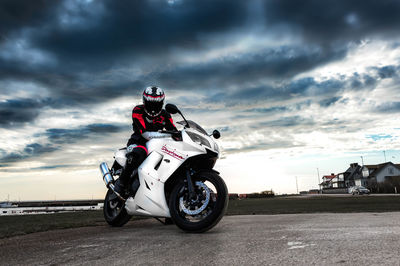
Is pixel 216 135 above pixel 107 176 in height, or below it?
above

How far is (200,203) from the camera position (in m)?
4.79

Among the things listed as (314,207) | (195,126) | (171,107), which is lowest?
(314,207)

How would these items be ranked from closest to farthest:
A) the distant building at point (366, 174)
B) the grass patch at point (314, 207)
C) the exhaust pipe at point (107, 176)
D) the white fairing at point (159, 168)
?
the white fairing at point (159, 168) → the exhaust pipe at point (107, 176) → the grass patch at point (314, 207) → the distant building at point (366, 174)

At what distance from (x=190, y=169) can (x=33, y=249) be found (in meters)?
2.23

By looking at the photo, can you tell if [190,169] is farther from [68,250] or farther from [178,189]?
[68,250]

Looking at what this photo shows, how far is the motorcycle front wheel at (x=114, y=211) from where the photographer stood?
6402 mm

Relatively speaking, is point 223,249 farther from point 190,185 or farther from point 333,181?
point 333,181

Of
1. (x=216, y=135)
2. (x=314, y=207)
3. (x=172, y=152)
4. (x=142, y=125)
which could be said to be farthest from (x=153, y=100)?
(x=314, y=207)

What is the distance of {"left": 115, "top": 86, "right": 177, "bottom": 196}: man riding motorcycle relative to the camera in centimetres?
573

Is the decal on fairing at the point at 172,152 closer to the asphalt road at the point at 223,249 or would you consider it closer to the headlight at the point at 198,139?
the headlight at the point at 198,139

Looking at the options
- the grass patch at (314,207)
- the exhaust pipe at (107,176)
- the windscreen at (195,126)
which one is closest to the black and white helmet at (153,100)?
the windscreen at (195,126)

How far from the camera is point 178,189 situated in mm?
4949

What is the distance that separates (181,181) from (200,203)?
43cm

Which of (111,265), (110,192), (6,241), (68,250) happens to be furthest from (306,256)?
(110,192)
